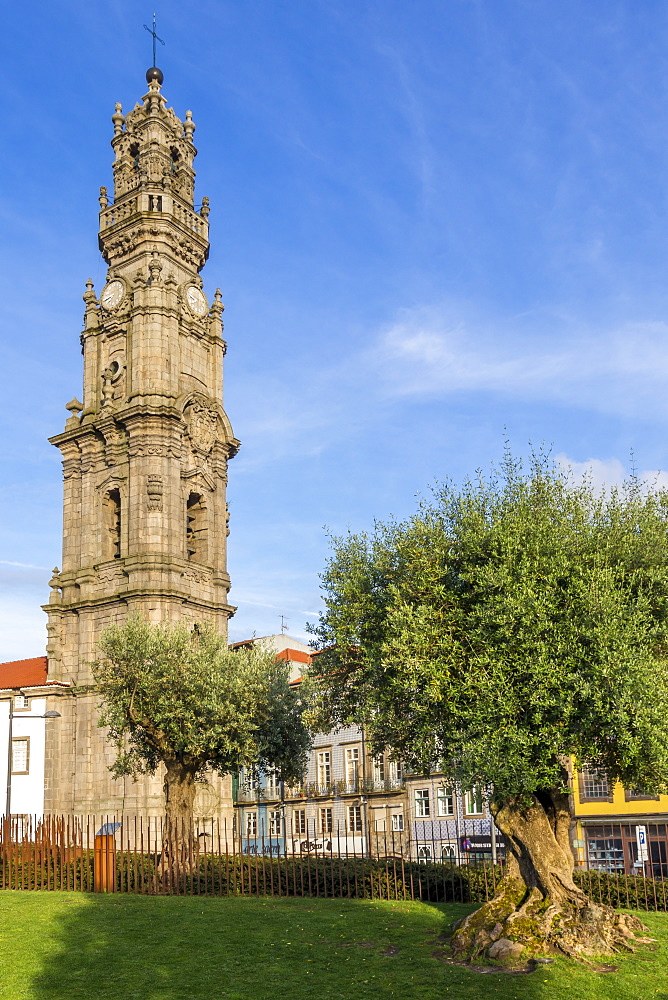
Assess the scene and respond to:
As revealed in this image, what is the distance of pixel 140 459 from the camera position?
53.6m

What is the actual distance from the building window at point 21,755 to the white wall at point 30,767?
0.29 m

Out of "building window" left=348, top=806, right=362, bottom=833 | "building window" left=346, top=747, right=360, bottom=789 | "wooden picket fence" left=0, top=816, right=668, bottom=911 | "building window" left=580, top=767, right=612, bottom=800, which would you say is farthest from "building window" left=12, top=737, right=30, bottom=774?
"building window" left=580, top=767, right=612, bottom=800

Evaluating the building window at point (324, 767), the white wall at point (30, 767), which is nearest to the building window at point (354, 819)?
the building window at point (324, 767)

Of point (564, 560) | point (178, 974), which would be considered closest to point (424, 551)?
point (564, 560)

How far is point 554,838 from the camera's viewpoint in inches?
835

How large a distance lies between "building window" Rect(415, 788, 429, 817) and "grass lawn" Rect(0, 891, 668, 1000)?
1597 inches

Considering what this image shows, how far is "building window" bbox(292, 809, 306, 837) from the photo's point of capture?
75.9 m

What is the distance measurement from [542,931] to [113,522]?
136 ft

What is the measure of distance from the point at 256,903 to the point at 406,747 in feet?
23.7

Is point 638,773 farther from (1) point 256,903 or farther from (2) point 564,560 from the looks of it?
(1) point 256,903

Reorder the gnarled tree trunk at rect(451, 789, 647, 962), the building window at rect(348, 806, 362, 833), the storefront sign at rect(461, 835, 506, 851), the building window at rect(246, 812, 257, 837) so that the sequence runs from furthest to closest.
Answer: the building window at rect(246, 812, 257, 837) → the building window at rect(348, 806, 362, 833) → the storefront sign at rect(461, 835, 506, 851) → the gnarled tree trunk at rect(451, 789, 647, 962)

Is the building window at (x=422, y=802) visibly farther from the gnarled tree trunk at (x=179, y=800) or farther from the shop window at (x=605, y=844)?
the gnarled tree trunk at (x=179, y=800)

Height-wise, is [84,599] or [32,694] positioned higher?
[84,599]

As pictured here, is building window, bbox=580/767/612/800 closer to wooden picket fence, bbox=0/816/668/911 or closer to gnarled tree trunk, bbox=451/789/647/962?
wooden picket fence, bbox=0/816/668/911
